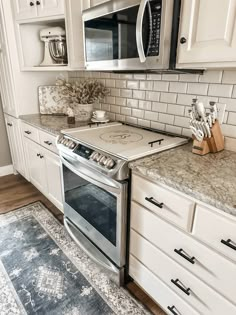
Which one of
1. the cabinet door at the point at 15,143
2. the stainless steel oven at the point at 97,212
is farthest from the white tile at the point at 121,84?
the cabinet door at the point at 15,143

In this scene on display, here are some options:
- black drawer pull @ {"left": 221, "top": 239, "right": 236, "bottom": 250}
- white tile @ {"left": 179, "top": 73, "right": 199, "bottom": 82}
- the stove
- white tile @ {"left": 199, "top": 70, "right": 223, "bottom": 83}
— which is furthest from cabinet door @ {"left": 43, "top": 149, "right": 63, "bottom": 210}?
black drawer pull @ {"left": 221, "top": 239, "right": 236, "bottom": 250}

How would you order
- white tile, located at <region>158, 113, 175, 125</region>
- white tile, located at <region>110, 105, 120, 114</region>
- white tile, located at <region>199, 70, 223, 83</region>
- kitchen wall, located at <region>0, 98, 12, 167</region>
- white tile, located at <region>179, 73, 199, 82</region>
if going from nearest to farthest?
white tile, located at <region>199, 70, 223, 83</region> → white tile, located at <region>179, 73, 199, 82</region> → white tile, located at <region>158, 113, 175, 125</region> → white tile, located at <region>110, 105, 120, 114</region> → kitchen wall, located at <region>0, 98, 12, 167</region>

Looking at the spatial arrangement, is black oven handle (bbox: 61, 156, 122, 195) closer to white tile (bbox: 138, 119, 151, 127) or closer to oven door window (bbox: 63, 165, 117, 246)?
oven door window (bbox: 63, 165, 117, 246)

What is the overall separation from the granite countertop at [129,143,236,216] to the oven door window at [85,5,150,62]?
1.94 ft

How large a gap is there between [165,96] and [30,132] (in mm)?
1380

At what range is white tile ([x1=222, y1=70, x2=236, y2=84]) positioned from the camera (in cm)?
124

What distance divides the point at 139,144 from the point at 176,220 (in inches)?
20.9

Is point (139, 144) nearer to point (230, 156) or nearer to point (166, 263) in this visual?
point (230, 156)

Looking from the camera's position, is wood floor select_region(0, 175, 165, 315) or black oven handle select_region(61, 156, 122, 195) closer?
black oven handle select_region(61, 156, 122, 195)

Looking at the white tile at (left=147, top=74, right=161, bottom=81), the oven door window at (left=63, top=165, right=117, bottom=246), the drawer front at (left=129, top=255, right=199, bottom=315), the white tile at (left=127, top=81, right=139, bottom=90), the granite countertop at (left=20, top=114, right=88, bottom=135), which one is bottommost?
the drawer front at (left=129, top=255, right=199, bottom=315)

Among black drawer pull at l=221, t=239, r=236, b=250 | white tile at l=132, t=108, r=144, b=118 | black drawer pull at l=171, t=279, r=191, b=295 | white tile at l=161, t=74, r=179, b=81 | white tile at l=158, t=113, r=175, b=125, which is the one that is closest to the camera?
black drawer pull at l=221, t=239, r=236, b=250

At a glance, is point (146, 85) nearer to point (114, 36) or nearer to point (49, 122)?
point (114, 36)

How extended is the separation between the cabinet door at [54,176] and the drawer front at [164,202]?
35.9 inches

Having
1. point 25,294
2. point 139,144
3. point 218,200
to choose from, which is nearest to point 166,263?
point 218,200
